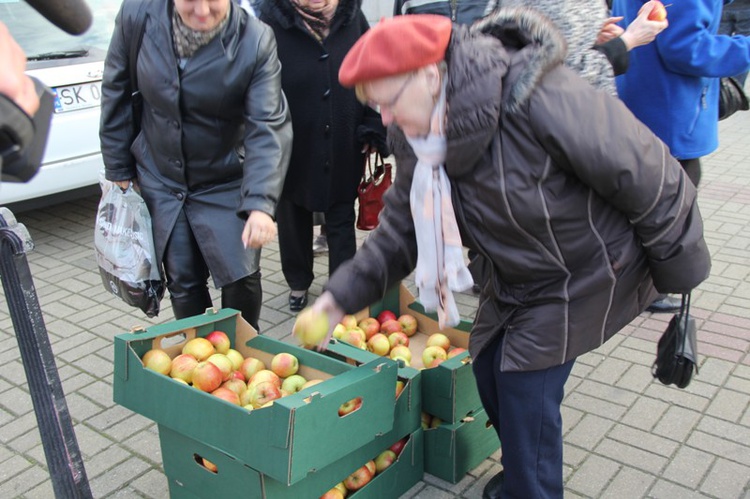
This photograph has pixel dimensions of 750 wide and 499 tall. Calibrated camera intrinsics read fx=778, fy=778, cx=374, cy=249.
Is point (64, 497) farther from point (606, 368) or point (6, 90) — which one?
point (606, 368)

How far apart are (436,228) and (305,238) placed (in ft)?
7.90

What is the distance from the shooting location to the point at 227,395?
110 inches

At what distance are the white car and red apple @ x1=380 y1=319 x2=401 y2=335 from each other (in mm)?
3187

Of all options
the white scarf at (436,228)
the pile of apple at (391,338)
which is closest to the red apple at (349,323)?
the pile of apple at (391,338)

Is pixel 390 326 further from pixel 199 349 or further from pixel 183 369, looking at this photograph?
pixel 183 369

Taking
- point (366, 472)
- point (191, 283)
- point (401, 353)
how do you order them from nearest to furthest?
point (366, 472) → point (401, 353) → point (191, 283)

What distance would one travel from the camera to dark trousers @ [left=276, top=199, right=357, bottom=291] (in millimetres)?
4426

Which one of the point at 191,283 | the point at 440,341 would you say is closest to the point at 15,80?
the point at 191,283

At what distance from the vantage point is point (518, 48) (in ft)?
7.11

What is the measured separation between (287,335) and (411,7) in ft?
6.17

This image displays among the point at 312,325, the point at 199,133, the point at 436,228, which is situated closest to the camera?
the point at 436,228

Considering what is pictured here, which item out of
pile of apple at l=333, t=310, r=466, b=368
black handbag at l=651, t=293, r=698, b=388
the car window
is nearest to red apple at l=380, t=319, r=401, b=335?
pile of apple at l=333, t=310, r=466, b=368

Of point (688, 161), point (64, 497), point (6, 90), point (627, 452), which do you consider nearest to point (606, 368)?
point (627, 452)

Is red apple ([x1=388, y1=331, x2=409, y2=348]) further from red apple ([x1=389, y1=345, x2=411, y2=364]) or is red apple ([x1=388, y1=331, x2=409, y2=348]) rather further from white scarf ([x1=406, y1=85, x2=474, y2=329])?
white scarf ([x1=406, y1=85, x2=474, y2=329])
